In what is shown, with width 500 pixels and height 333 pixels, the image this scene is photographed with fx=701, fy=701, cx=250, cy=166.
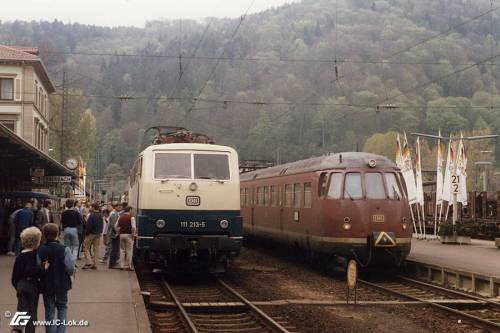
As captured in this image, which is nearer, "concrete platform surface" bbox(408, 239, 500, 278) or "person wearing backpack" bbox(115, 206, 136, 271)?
"person wearing backpack" bbox(115, 206, 136, 271)

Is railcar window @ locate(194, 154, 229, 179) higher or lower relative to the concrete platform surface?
higher

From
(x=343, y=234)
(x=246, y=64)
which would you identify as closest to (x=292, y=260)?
(x=343, y=234)

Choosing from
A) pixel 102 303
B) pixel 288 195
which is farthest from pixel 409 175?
pixel 102 303

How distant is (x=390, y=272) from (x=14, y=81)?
40.4 meters

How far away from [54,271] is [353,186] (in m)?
10.8

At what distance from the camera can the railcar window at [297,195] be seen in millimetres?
19734

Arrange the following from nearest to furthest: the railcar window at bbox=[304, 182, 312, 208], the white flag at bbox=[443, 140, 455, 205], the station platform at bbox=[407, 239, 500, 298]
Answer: the station platform at bbox=[407, 239, 500, 298], the railcar window at bbox=[304, 182, 312, 208], the white flag at bbox=[443, 140, 455, 205]

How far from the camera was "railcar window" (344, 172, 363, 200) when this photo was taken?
17.0 m

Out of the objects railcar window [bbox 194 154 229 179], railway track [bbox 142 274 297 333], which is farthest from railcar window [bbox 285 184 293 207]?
railway track [bbox 142 274 297 333]

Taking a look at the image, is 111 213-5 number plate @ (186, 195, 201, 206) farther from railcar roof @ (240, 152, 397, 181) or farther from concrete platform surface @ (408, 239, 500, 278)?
concrete platform surface @ (408, 239, 500, 278)

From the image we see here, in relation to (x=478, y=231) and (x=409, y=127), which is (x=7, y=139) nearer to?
(x=478, y=231)

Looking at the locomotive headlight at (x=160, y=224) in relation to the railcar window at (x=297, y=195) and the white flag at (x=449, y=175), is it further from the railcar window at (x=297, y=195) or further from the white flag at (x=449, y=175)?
the white flag at (x=449, y=175)

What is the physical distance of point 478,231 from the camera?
3509 centimetres

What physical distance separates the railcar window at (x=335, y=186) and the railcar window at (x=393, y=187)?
3.89ft
